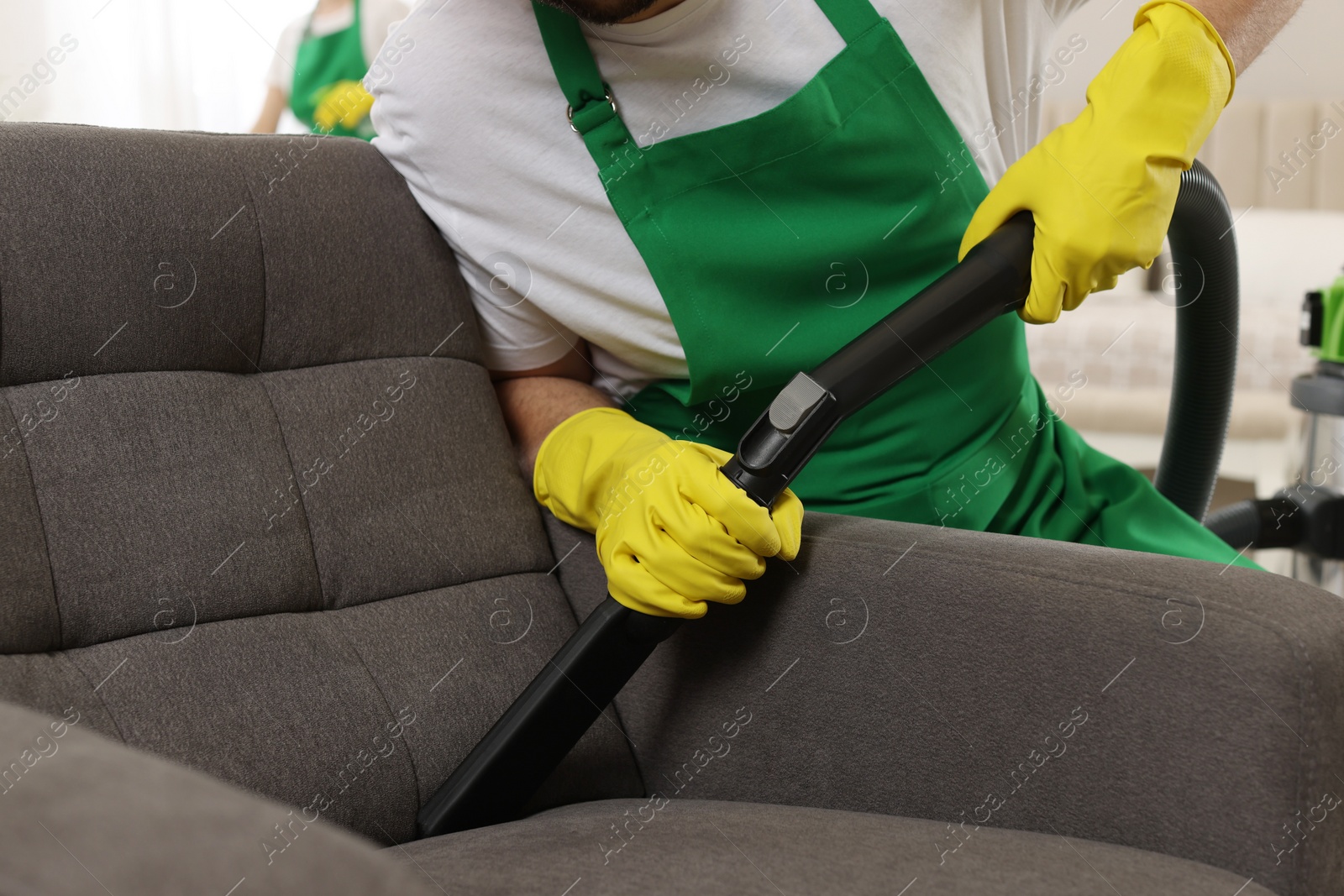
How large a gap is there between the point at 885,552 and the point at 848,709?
0.41 feet

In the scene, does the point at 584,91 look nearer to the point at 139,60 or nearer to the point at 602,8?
the point at 602,8

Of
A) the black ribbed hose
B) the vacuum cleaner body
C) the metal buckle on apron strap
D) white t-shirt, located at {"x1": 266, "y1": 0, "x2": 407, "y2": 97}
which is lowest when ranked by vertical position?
the vacuum cleaner body

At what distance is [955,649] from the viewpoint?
30.0 inches

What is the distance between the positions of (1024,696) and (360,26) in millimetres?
1979

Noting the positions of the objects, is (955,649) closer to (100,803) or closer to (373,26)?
(100,803)

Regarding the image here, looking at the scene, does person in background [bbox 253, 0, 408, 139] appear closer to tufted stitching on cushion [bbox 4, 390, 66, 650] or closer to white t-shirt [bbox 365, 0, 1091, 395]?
Answer: white t-shirt [bbox 365, 0, 1091, 395]

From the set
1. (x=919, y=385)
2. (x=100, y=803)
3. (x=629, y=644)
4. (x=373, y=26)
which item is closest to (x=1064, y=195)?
(x=919, y=385)

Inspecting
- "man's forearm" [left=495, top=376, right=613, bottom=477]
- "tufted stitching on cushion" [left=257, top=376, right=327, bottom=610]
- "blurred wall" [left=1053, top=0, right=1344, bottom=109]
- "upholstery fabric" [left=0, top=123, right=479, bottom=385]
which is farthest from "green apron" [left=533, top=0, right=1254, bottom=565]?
"blurred wall" [left=1053, top=0, right=1344, bottom=109]

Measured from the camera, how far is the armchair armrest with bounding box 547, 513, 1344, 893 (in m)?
0.65

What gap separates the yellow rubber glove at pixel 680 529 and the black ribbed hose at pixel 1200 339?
1.82ft

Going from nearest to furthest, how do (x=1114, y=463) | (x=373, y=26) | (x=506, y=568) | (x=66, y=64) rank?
(x=506, y=568)
(x=1114, y=463)
(x=373, y=26)
(x=66, y=64)

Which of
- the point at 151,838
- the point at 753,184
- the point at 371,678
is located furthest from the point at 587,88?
the point at 151,838

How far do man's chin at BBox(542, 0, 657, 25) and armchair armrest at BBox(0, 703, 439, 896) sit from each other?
0.74 metres

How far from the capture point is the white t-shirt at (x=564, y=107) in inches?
39.2
